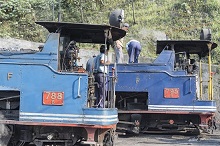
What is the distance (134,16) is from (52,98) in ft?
41.3

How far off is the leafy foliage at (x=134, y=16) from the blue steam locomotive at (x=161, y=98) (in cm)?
592

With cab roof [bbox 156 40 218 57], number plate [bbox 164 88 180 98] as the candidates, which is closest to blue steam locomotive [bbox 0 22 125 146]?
number plate [bbox 164 88 180 98]

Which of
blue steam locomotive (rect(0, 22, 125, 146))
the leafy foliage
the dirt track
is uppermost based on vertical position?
the leafy foliage

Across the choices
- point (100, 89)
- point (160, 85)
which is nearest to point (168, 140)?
point (160, 85)

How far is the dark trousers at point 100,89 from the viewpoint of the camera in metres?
8.84

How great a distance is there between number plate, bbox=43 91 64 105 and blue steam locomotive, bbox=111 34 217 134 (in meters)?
3.78

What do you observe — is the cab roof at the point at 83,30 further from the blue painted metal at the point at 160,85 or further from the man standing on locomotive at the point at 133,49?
the man standing on locomotive at the point at 133,49

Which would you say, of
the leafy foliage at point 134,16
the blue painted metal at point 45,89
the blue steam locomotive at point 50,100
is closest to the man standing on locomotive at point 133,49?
the blue steam locomotive at point 50,100

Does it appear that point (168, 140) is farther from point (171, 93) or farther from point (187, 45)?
point (187, 45)

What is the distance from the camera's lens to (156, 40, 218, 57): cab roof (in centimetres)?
1245

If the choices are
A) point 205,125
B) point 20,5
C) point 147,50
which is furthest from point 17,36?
point 205,125

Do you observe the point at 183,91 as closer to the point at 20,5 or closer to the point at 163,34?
the point at 163,34

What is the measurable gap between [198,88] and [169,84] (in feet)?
4.49

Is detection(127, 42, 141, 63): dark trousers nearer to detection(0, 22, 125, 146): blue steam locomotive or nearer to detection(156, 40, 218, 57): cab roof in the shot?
detection(156, 40, 218, 57): cab roof
